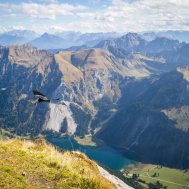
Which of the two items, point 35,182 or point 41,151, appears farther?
point 41,151

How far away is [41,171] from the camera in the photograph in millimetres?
16312

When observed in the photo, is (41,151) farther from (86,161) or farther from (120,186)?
(120,186)

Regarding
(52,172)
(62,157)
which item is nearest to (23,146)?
(62,157)

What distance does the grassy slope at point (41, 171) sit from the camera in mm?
14889

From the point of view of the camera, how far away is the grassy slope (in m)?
14.9

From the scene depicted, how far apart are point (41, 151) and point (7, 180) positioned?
17.1ft

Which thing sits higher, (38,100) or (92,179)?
(38,100)

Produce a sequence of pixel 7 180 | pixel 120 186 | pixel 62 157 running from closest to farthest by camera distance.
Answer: pixel 7 180 → pixel 62 157 → pixel 120 186

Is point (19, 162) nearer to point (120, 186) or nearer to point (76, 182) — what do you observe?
point (76, 182)

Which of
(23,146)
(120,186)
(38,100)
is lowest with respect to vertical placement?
(120,186)

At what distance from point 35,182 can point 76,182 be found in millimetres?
1839

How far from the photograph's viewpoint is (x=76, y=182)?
15289mm

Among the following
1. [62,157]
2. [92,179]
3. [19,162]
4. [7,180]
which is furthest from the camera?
[62,157]

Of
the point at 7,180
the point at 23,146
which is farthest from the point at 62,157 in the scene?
the point at 7,180
